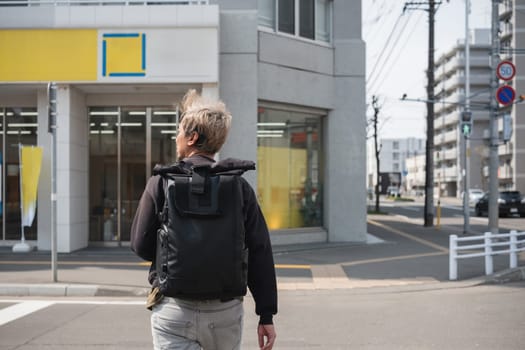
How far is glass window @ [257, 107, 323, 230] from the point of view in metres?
15.7

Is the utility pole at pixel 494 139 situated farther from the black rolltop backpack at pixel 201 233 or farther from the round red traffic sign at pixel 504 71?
the black rolltop backpack at pixel 201 233

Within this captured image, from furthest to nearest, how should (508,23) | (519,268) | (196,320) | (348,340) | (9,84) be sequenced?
1. (508,23)
2. (9,84)
3. (519,268)
4. (348,340)
5. (196,320)

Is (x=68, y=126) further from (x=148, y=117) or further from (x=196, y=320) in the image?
(x=196, y=320)

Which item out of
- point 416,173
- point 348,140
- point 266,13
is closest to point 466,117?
point 348,140

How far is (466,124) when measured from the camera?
2112 cm

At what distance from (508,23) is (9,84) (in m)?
58.5

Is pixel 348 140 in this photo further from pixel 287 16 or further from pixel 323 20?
pixel 287 16

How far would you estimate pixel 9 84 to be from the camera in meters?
13.7

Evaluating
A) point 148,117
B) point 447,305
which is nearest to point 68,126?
point 148,117

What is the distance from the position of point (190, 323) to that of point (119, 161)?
13385 millimetres

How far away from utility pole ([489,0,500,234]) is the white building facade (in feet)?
12.2

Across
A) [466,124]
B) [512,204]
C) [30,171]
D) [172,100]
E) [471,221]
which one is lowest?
[471,221]

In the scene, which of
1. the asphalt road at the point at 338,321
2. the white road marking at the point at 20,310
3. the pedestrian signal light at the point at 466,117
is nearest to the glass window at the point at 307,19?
the pedestrian signal light at the point at 466,117

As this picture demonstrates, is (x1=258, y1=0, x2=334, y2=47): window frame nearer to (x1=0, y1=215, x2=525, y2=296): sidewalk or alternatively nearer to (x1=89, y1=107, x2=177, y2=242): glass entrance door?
(x1=89, y1=107, x2=177, y2=242): glass entrance door
